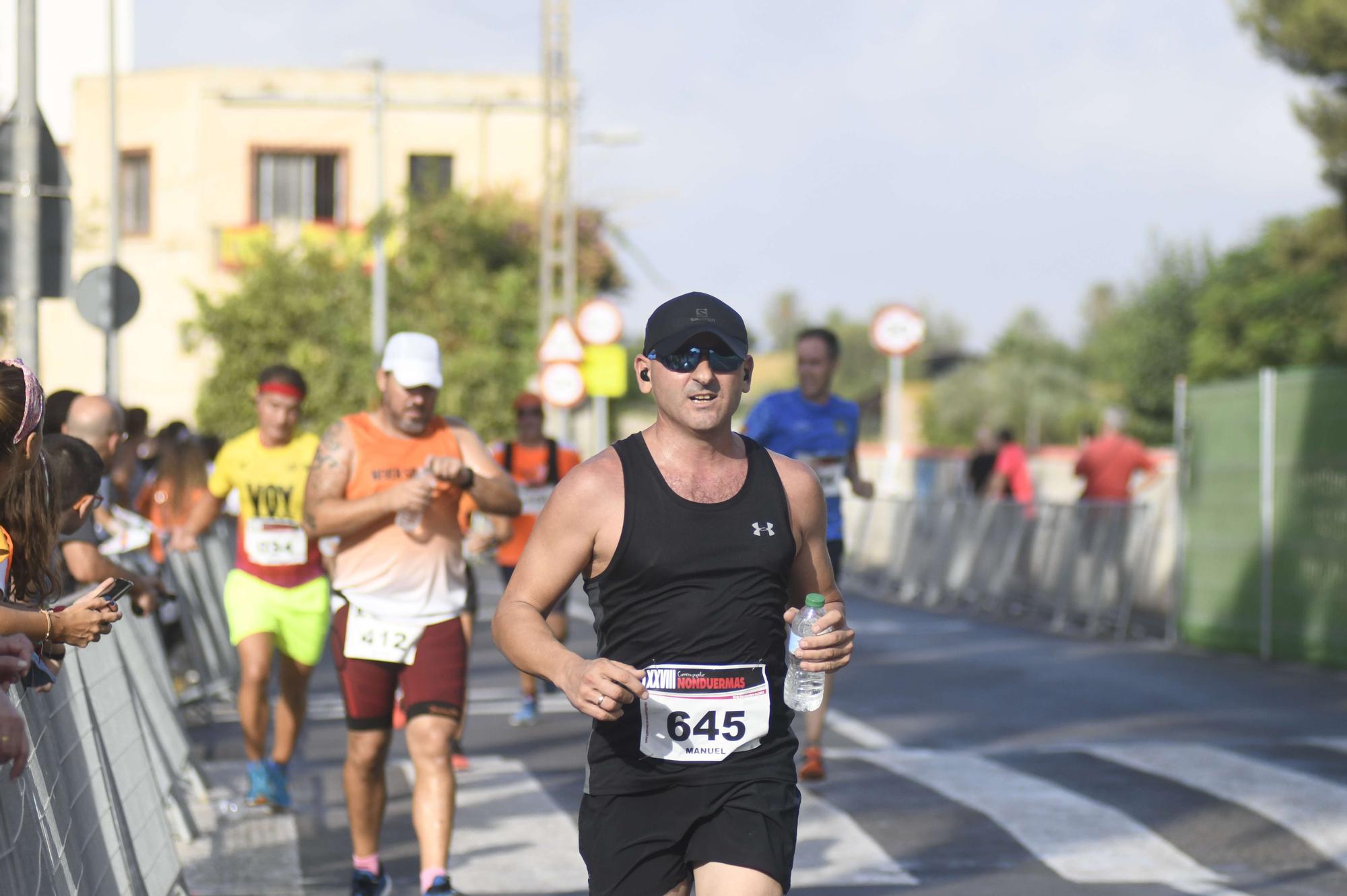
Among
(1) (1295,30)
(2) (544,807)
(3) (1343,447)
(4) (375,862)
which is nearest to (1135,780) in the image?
(2) (544,807)

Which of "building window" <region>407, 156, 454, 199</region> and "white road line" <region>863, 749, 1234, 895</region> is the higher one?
"building window" <region>407, 156, 454, 199</region>

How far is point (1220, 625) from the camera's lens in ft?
56.2

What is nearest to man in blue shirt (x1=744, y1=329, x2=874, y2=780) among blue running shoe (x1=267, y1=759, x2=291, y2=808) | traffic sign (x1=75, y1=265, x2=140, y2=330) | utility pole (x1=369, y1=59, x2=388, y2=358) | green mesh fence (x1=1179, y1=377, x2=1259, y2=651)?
blue running shoe (x1=267, y1=759, x2=291, y2=808)

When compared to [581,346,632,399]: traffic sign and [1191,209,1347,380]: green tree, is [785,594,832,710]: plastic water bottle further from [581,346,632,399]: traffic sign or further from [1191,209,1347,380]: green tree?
[1191,209,1347,380]: green tree

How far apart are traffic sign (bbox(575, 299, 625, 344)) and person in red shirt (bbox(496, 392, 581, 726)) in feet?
31.5

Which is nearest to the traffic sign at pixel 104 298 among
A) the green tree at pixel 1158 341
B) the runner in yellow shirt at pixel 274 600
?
the runner in yellow shirt at pixel 274 600

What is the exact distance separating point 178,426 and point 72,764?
893 centimetres

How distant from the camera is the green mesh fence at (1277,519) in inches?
604

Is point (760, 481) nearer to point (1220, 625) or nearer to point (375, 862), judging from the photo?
point (375, 862)

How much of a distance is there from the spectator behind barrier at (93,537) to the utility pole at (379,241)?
81.9ft

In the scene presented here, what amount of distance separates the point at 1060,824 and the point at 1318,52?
32.8 metres

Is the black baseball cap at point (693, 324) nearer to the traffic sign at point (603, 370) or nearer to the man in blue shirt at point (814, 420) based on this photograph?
the man in blue shirt at point (814, 420)

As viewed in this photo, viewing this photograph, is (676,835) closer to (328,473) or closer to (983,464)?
(328,473)

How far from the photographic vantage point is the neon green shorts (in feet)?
29.4
